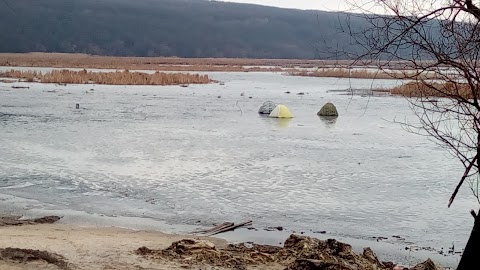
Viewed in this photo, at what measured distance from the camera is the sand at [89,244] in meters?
6.77

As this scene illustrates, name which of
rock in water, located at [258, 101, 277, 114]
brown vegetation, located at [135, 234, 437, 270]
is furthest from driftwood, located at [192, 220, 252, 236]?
rock in water, located at [258, 101, 277, 114]

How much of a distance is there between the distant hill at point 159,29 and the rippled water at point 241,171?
12036cm

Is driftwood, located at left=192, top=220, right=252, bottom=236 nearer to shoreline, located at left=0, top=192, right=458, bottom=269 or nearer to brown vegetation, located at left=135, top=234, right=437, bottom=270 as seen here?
shoreline, located at left=0, top=192, right=458, bottom=269

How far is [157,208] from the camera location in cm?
994

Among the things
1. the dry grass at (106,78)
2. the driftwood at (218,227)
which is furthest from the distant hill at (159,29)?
the driftwood at (218,227)

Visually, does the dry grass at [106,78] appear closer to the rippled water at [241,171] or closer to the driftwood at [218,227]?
the rippled water at [241,171]

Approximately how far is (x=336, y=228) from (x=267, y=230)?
988mm

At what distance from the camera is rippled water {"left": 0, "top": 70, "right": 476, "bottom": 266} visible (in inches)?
376

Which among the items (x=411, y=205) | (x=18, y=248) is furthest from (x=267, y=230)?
(x=18, y=248)

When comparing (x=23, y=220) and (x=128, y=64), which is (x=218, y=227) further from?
(x=128, y=64)

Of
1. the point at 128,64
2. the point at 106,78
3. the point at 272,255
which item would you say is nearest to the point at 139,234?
the point at 272,255

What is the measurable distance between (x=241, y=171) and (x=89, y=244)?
532 cm

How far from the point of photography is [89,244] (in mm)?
7582

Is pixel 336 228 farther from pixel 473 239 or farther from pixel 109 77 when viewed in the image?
pixel 109 77
